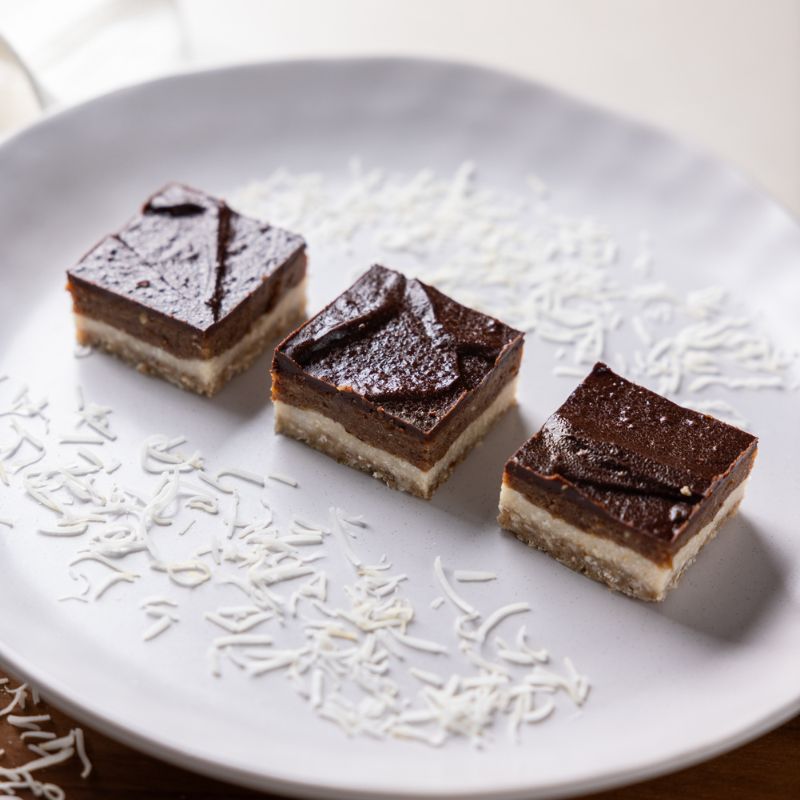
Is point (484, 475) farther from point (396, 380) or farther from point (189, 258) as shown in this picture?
point (189, 258)

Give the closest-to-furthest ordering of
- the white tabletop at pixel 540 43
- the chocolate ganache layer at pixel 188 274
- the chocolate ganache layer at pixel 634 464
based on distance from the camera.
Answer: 1. the chocolate ganache layer at pixel 634 464
2. the chocolate ganache layer at pixel 188 274
3. the white tabletop at pixel 540 43

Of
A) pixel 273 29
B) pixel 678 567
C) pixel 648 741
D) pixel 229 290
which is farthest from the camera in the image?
pixel 273 29

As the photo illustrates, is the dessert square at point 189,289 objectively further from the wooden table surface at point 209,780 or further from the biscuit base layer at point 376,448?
the wooden table surface at point 209,780

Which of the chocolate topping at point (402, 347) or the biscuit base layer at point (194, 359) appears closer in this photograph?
the chocolate topping at point (402, 347)

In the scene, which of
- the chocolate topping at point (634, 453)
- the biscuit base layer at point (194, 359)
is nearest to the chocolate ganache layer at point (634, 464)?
the chocolate topping at point (634, 453)

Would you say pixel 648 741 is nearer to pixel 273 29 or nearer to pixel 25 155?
pixel 25 155

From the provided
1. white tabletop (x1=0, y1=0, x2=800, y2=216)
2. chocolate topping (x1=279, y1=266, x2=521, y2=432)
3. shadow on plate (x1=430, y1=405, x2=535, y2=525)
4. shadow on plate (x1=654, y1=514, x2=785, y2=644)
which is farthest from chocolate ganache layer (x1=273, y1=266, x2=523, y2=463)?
white tabletop (x1=0, y1=0, x2=800, y2=216)

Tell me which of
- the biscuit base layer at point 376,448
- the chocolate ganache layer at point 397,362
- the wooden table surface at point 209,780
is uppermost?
the chocolate ganache layer at point 397,362

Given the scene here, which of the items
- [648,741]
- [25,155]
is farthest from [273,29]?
[648,741]
